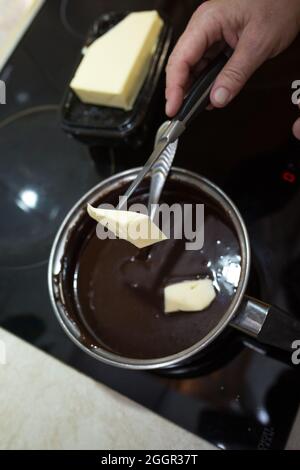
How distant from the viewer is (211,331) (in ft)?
2.08

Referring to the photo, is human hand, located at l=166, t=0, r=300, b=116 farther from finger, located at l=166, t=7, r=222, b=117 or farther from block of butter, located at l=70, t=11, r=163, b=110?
block of butter, located at l=70, t=11, r=163, b=110

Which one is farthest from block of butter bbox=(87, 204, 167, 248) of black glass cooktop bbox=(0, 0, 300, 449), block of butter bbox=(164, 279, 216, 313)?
black glass cooktop bbox=(0, 0, 300, 449)

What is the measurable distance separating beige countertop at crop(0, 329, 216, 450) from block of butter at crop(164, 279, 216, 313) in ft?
0.60

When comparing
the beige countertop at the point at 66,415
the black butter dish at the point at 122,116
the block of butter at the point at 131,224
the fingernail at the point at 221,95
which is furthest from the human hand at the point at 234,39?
the beige countertop at the point at 66,415

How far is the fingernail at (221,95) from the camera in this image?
0.72 m

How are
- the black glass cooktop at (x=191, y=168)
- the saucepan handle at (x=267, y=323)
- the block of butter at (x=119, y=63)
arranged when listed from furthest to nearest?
the block of butter at (x=119, y=63)
the black glass cooktop at (x=191, y=168)
the saucepan handle at (x=267, y=323)

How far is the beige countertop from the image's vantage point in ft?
2.39

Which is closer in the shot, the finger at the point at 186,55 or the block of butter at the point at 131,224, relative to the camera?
the block of butter at the point at 131,224

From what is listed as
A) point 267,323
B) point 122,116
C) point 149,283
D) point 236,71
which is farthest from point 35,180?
point 267,323

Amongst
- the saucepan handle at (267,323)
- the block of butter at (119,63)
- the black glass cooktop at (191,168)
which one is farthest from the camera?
the block of butter at (119,63)

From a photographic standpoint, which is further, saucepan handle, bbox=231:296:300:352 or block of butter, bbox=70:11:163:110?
block of butter, bbox=70:11:163:110

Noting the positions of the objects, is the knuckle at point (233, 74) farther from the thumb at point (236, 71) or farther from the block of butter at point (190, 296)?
the block of butter at point (190, 296)

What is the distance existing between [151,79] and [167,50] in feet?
0.28

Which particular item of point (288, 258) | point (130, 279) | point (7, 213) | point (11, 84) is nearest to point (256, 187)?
point (288, 258)
